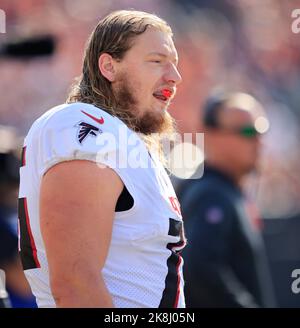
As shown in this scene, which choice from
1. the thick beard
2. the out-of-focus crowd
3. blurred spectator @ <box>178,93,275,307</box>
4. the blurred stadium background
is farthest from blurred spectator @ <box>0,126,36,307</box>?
the out-of-focus crowd

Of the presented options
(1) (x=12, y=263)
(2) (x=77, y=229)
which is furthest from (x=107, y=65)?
(1) (x=12, y=263)

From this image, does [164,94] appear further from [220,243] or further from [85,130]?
[220,243]

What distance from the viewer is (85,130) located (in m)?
2.16

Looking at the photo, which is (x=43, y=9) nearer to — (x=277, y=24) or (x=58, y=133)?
(x=277, y=24)

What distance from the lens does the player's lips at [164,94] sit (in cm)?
254

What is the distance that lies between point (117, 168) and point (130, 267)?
10.8 inches

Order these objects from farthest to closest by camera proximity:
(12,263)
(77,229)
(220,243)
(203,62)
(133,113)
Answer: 1. (203,62)
2. (220,243)
3. (12,263)
4. (133,113)
5. (77,229)

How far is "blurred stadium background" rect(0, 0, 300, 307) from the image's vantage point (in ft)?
31.6

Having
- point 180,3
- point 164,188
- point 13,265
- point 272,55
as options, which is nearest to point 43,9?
point 180,3

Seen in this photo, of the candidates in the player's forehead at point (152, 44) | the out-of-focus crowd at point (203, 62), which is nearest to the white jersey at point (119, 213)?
the player's forehead at point (152, 44)

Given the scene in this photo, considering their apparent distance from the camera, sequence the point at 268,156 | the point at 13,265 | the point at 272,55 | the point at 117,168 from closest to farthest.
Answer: the point at 117,168, the point at 13,265, the point at 268,156, the point at 272,55

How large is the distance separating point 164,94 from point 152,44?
16 cm
